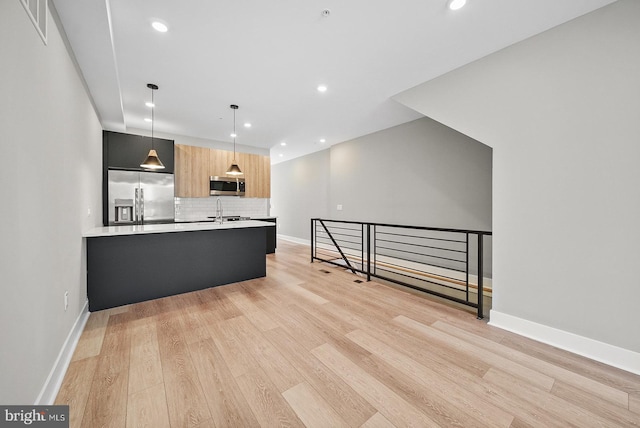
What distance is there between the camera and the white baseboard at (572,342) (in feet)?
6.08

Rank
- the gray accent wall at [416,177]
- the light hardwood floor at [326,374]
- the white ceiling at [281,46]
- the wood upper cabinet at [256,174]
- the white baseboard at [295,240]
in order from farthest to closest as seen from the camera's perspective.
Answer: the white baseboard at [295,240], the wood upper cabinet at [256,174], the gray accent wall at [416,177], the white ceiling at [281,46], the light hardwood floor at [326,374]

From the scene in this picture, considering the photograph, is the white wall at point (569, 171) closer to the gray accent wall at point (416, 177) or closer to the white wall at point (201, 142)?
the gray accent wall at point (416, 177)

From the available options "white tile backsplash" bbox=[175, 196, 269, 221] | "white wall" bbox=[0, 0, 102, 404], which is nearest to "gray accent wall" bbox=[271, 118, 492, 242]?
"white tile backsplash" bbox=[175, 196, 269, 221]

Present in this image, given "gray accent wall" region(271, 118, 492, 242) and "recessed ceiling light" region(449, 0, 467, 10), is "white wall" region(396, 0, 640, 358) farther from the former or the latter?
"gray accent wall" region(271, 118, 492, 242)

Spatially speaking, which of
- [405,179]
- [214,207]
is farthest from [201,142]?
[405,179]

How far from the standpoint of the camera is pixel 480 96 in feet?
8.64

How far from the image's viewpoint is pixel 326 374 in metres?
1.75

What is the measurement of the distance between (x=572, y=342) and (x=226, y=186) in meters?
6.07

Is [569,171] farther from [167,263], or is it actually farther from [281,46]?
[167,263]

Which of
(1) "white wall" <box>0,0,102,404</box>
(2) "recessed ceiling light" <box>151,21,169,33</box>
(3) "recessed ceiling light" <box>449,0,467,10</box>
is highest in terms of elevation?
(2) "recessed ceiling light" <box>151,21,169,33</box>

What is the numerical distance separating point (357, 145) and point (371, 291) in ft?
12.1

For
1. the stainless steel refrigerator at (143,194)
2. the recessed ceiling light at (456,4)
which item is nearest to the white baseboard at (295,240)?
the stainless steel refrigerator at (143,194)

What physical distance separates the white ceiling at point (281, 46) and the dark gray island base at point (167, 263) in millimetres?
1948

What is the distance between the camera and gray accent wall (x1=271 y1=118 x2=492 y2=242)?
3855 millimetres
